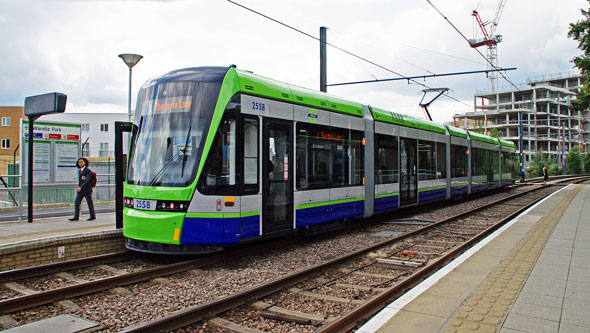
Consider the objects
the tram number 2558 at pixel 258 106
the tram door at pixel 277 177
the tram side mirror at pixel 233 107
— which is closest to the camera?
the tram side mirror at pixel 233 107

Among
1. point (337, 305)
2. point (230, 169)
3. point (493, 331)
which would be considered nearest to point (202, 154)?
point (230, 169)

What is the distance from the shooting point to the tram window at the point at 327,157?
9.29 metres

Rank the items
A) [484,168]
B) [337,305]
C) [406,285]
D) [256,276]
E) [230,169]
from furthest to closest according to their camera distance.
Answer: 1. [484,168]
2. [230,169]
3. [256,276]
4. [406,285]
5. [337,305]

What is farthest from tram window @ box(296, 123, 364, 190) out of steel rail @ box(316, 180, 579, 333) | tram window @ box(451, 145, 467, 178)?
tram window @ box(451, 145, 467, 178)

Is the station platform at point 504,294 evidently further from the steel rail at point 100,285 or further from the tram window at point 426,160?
the tram window at point 426,160

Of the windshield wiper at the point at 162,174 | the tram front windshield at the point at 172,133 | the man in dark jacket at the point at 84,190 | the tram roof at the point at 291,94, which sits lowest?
the man in dark jacket at the point at 84,190

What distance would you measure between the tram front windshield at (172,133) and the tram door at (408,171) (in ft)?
27.0

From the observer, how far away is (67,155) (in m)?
14.7

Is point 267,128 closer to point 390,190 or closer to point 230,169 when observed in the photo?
point 230,169

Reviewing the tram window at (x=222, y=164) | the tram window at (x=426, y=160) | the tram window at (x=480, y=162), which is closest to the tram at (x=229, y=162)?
the tram window at (x=222, y=164)

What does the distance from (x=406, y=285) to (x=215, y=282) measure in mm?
2790

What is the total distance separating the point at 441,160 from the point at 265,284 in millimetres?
13334

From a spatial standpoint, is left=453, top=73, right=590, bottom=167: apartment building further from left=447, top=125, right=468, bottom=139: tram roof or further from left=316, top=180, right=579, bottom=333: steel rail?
left=316, top=180, right=579, bottom=333: steel rail

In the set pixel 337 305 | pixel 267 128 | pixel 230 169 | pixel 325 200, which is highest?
pixel 267 128
